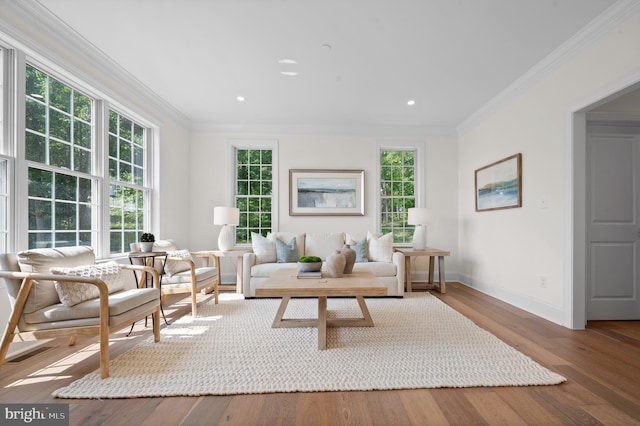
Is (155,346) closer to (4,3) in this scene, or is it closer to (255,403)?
(255,403)

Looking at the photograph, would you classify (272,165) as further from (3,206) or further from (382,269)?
(3,206)

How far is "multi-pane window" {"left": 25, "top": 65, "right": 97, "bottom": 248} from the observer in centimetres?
263

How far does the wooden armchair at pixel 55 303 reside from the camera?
1.97 m

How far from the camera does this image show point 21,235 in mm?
2430

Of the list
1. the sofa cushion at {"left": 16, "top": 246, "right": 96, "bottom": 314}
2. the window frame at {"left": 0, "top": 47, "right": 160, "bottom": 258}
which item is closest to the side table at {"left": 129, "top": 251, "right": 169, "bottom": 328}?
the window frame at {"left": 0, "top": 47, "right": 160, "bottom": 258}

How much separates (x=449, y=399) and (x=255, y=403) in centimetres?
112

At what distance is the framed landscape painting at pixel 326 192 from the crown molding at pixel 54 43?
8.87ft

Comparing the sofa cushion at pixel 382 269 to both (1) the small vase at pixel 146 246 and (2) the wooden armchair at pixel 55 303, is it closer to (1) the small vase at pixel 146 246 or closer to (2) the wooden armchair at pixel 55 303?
(1) the small vase at pixel 146 246

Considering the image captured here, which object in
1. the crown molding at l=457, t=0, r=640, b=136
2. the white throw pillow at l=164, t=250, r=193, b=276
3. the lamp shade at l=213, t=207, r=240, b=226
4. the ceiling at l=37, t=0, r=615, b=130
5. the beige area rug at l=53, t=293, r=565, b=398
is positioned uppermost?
the ceiling at l=37, t=0, r=615, b=130

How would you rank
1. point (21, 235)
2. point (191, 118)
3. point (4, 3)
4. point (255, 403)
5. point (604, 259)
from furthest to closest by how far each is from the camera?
point (191, 118)
point (604, 259)
point (21, 235)
point (4, 3)
point (255, 403)

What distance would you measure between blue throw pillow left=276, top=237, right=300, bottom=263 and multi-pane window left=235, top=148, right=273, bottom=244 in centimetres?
91

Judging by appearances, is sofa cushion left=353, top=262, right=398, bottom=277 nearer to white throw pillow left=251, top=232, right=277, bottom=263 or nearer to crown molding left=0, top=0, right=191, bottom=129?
white throw pillow left=251, top=232, right=277, bottom=263

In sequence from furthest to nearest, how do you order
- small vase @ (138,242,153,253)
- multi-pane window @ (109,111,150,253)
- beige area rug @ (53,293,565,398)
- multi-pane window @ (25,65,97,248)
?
multi-pane window @ (109,111,150,253) < small vase @ (138,242,153,253) < multi-pane window @ (25,65,97,248) < beige area rug @ (53,293,565,398)

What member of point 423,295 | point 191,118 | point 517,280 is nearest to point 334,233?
point 423,295
